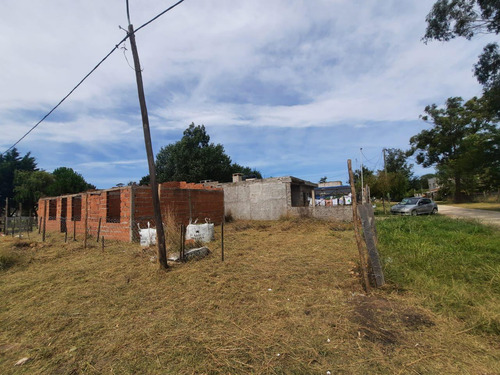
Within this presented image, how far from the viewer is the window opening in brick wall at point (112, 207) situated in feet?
35.4

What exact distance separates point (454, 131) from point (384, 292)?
34.7 m

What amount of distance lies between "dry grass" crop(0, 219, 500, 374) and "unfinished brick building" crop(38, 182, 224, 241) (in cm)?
429

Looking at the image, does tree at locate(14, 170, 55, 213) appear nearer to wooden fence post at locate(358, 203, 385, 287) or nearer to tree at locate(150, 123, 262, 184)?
tree at locate(150, 123, 262, 184)

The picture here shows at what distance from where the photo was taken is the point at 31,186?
29219 millimetres

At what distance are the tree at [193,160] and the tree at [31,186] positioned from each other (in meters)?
12.4

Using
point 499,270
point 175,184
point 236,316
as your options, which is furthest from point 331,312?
point 175,184

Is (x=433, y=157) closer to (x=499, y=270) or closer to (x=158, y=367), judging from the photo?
(x=499, y=270)

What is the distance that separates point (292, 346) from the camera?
2.66m

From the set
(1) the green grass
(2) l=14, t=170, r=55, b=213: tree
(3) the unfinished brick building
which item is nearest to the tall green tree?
(2) l=14, t=170, r=55, b=213: tree

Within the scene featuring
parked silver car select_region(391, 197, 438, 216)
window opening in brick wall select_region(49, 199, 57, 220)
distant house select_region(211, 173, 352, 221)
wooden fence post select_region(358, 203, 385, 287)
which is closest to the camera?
wooden fence post select_region(358, 203, 385, 287)

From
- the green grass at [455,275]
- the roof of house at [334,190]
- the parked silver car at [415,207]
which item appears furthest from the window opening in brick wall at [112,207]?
the parked silver car at [415,207]

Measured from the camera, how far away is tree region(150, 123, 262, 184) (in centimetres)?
3300

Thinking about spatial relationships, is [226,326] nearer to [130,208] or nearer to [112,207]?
[130,208]

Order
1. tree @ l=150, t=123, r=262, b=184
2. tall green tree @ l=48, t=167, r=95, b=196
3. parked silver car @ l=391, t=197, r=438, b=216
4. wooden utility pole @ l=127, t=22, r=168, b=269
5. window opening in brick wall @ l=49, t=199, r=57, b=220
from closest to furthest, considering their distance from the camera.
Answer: wooden utility pole @ l=127, t=22, r=168, b=269
window opening in brick wall @ l=49, t=199, r=57, b=220
parked silver car @ l=391, t=197, r=438, b=216
tall green tree @ l=48, t=167, r=95, b=196
tree @ l=150, t=123, r=262, b=184
